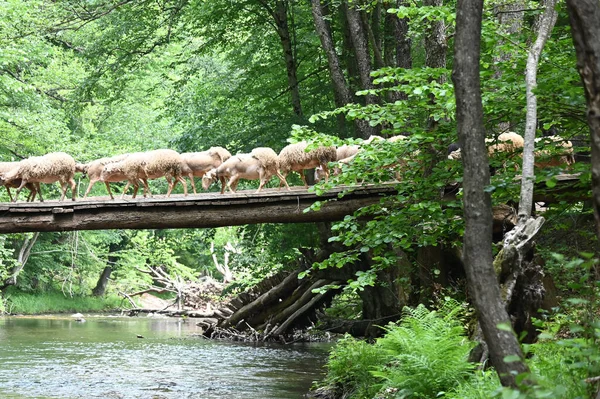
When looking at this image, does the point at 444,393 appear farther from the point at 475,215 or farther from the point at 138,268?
the point at 138,268

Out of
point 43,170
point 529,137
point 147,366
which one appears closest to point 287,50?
point 43,170

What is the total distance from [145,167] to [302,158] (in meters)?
2.77

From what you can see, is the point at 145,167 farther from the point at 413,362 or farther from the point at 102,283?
the point at 102,283

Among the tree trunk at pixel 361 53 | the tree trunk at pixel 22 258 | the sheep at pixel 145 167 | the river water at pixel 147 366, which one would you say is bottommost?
the river water at pixel 147 366

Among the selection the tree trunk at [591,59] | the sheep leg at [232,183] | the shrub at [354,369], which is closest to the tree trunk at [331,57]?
the sheep leg at [232,183]

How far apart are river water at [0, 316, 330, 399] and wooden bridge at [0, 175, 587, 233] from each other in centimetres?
250

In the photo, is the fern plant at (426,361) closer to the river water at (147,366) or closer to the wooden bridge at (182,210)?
the river water at (147,366)

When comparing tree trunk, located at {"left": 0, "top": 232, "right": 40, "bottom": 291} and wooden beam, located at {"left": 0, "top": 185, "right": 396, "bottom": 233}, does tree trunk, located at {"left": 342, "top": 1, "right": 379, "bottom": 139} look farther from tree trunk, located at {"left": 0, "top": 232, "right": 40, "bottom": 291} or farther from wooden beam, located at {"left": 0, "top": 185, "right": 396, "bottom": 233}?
tree trunk, located at {"left": 0, "top": 232, "right": 40, "bottom": 291}

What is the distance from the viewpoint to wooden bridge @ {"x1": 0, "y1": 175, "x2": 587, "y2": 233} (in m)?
13.1

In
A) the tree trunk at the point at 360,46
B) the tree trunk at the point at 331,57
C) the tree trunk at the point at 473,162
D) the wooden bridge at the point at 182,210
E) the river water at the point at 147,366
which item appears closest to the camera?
the tree trunk at the point at 473,162

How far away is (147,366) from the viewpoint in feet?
48.9

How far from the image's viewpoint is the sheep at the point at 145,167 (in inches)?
567

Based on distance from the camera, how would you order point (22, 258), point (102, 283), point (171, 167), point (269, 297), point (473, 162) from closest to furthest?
point (473, 162), point (171, 167), point (269, 297), point (22, 258), point (102, 283)

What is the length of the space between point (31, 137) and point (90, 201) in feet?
42.7
